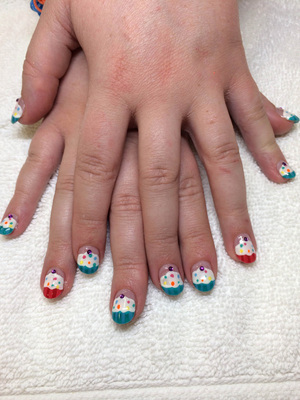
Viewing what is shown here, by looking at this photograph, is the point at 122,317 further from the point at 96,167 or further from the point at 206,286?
the point at 96,167

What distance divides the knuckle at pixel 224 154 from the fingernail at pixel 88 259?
0.28 m

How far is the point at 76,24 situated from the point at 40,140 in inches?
9.8

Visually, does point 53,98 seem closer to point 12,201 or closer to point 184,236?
point 12,201

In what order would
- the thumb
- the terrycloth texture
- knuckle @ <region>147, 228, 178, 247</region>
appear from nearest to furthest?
1. the terrycloth texture
2. knuckle @ <region>147, 228, 178, 247</region>
3. the thumb

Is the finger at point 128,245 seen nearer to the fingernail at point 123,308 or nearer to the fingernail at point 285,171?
the fingernail at point 123,308

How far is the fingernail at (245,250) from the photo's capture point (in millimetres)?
575

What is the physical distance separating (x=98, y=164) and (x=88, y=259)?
17cm

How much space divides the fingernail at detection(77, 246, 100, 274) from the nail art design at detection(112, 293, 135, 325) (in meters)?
0.08

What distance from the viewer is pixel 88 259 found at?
59cm

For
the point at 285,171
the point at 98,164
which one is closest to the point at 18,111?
the point at 98,164

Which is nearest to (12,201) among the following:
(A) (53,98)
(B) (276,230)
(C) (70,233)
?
(C) (70,233)

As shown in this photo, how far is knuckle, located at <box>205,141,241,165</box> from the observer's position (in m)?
0.64

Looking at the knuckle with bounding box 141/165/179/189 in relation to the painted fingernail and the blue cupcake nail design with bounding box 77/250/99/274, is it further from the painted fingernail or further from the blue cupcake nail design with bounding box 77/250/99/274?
the painted fingernail

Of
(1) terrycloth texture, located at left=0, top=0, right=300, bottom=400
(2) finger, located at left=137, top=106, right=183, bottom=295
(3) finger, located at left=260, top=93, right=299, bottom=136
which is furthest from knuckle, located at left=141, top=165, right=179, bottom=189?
(3) finger, located at left=260, top=93, right=299, bottom=136
